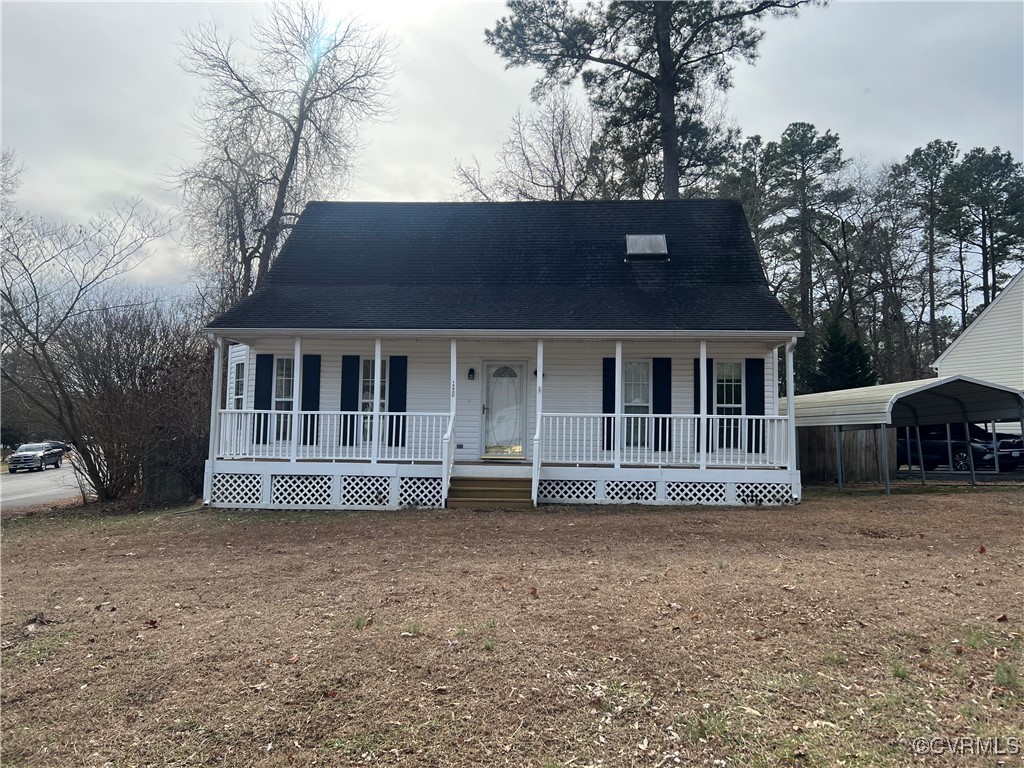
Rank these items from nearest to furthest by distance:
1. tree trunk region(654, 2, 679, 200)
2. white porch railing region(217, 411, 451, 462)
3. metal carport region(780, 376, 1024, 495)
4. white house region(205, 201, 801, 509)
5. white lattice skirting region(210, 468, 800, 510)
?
white lattice skirting region(210, 468, 800, 510) < white house region(205, 201, 801, 509) < white porch railing region(217, 411, 451, 462) < metal carport region(780, 376, 1024, 495) < tree trunk region(654, 2, 679, 200)

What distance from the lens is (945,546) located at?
7832 mm

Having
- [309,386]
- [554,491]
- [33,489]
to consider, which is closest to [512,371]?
[554,491]

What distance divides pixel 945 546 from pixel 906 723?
518cm

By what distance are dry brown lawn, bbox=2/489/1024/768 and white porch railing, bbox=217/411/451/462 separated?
13.8ft

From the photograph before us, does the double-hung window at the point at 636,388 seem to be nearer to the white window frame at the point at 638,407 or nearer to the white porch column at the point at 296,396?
the white window frame at the point at 638,407

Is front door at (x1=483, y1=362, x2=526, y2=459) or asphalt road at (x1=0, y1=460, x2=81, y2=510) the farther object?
asphalt road at (x1=0, y1=460, x2=81, y2=510)

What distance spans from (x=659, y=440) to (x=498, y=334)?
3721 mm

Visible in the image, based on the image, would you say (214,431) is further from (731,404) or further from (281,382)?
(731,404)

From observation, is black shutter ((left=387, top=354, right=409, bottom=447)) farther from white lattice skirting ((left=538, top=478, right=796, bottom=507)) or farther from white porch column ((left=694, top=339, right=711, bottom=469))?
white porch column ((left=694, top=339, right=711, bottom=469))

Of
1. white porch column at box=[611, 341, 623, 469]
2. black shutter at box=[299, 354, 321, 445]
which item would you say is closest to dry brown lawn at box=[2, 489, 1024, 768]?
white porch column at box=[611, 341, 623, 469]

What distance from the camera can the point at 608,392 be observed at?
13.4 m

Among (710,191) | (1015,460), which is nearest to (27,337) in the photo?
(710,191)

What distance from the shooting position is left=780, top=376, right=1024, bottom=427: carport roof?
13.1m

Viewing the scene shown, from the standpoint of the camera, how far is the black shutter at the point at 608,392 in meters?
13.3
